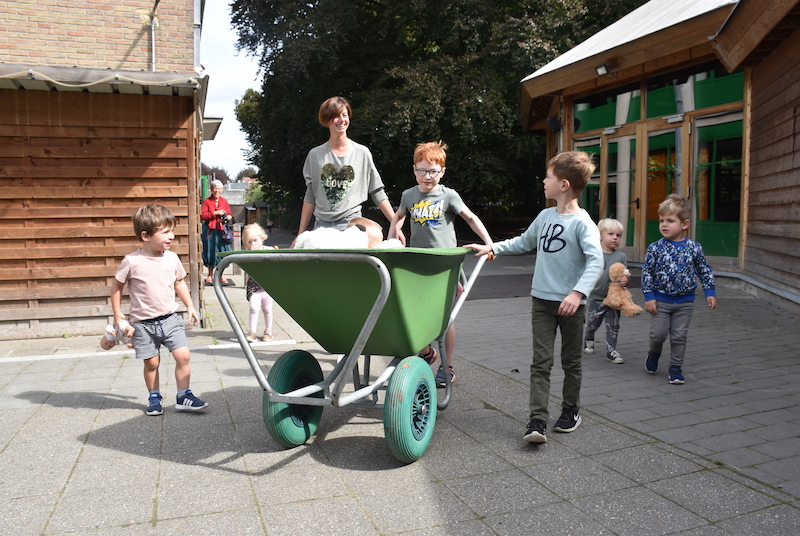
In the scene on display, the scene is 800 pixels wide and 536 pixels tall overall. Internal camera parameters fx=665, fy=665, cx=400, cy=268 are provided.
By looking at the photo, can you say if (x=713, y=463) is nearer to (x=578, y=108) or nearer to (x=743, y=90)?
(x=743, y=90)

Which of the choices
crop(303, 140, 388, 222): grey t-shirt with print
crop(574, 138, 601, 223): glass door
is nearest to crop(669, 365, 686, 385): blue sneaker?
crop(303, 140, 388, 222): grey t-shirt with print

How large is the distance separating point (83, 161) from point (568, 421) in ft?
18.7

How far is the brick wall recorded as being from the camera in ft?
22.9

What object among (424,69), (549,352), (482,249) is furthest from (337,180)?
(424,69)

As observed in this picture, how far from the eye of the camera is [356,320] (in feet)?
10.5

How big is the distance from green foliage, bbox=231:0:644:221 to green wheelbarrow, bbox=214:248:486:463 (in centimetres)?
1602

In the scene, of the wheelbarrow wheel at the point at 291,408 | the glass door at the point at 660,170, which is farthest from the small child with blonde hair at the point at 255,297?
the glass door at the point at 660,170

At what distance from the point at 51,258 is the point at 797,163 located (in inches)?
317

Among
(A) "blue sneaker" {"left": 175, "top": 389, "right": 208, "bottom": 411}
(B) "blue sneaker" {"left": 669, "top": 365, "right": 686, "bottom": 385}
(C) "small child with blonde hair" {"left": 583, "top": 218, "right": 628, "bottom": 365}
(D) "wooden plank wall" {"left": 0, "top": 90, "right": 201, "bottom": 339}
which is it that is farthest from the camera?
(D) "wooden plank wall" {"left": 0, "top": 90, "right": 201, "bottom": 339}

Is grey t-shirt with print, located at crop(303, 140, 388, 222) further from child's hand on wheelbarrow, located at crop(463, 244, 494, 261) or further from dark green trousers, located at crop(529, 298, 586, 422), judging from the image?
dark green trousers, located at crop(529, 298, 586, 422)

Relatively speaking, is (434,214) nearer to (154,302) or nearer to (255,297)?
(154,302)

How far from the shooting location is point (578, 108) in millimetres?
12609

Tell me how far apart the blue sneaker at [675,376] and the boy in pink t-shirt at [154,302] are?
3.18 metres

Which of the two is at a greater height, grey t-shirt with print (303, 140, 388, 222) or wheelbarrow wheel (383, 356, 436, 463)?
grey t-shirt with print (303, 140, 388, 222)
